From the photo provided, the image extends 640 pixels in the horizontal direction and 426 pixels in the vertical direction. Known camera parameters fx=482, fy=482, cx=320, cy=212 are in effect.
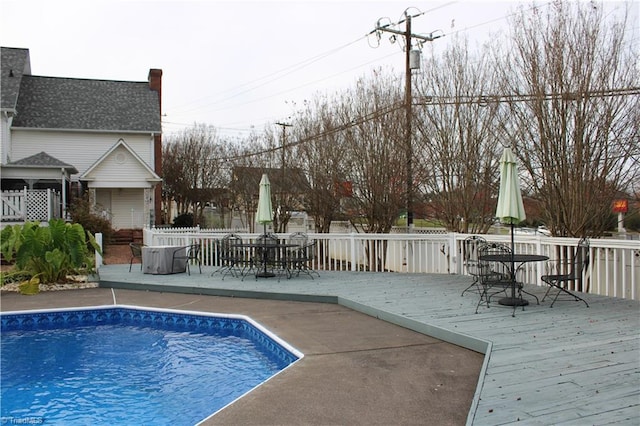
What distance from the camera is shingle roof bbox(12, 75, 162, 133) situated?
22.5 meters

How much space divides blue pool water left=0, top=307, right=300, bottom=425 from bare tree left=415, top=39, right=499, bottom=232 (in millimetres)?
7446

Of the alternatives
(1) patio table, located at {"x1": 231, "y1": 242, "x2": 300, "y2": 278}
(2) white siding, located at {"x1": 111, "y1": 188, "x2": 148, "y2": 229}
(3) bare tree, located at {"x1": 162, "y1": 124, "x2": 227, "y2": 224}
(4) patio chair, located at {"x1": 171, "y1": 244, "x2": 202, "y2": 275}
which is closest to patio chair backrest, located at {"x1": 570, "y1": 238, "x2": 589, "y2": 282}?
(1) patio table, located at {"x1": 231, "y1": 242, "x2": 300, "y2": 278}

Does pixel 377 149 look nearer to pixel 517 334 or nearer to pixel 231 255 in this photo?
Answer: pixel 231 255

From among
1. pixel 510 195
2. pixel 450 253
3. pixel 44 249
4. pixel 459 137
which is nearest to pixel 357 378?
pixel 510 195

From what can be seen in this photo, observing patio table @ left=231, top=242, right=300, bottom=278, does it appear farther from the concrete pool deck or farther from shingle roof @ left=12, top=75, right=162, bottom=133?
shingle roof @ left=12, top=75, right=162, bottom=133

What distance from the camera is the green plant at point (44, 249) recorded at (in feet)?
34.1

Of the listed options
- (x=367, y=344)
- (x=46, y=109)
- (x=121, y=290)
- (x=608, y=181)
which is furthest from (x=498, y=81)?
(x=46, y=109)

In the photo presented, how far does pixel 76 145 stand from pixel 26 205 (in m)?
6.80

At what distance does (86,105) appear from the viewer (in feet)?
79.3

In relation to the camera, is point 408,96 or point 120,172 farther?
point 120,172

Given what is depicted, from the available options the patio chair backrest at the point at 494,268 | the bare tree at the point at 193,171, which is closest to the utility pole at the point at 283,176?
the bare tree at the point at 193,171

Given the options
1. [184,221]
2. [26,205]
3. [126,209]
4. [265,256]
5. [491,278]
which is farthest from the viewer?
[184,221]

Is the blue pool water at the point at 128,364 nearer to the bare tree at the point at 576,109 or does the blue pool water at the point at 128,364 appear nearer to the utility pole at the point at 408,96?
the bare tree at the point at 576,109

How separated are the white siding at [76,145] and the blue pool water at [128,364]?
1637cm
